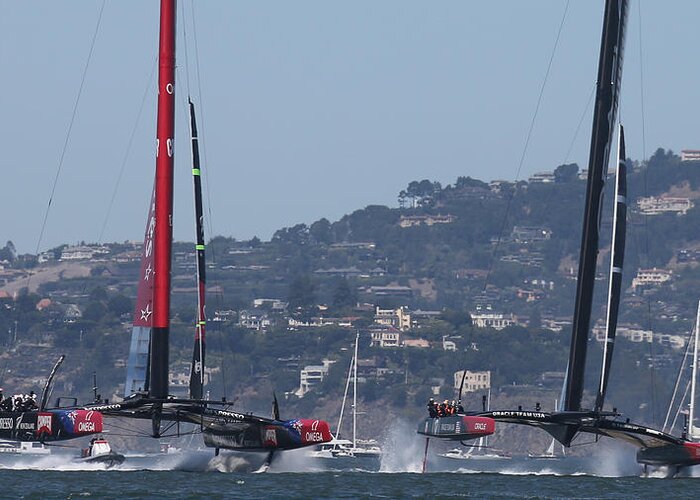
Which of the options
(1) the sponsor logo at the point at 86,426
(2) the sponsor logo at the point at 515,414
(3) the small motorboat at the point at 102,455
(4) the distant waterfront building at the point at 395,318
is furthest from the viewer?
(4) the distant waterfront building at the point at 395,318

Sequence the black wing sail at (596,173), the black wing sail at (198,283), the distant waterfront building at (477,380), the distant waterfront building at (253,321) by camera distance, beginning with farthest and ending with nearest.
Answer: the distant waterfront building at (253,321), the distant waterfront building at (477,380), the black wing sail at (198,283), the black wing sail at (596,173)

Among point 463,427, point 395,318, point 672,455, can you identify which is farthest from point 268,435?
point 395,318

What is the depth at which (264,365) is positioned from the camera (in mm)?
169125

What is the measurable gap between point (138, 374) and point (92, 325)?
455ft

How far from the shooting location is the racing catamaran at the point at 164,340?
1281 inches

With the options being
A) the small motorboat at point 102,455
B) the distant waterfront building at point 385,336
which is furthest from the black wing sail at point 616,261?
the distant waterfront building at point 385,336

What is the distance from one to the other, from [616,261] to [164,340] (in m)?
7.89

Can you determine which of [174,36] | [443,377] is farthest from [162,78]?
[443,377]

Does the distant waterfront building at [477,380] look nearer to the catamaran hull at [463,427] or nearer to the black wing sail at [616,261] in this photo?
the black wing sail at [616,261]

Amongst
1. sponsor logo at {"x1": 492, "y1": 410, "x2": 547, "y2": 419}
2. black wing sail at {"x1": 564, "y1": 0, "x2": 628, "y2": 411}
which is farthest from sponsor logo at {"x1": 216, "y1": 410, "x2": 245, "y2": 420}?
black wing sail at {"x1": 564, "y1": 0, "x2": 628, "y2": 411}

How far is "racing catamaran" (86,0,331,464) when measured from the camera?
3253cm

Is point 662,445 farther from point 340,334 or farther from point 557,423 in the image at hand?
point 340,334

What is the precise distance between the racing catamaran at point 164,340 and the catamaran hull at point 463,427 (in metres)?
2.15

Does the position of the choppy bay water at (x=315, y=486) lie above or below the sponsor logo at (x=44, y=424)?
below
